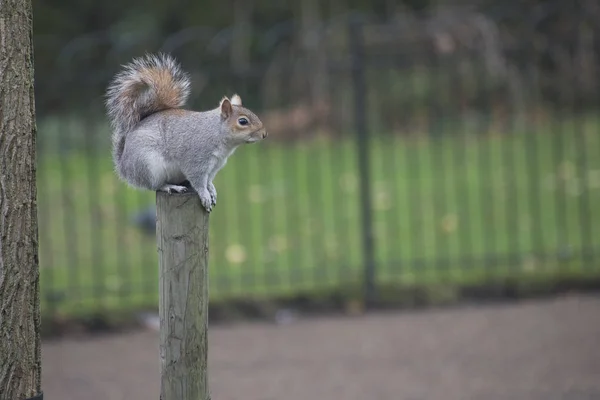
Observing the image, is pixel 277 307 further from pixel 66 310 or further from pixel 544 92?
pixel 544 92

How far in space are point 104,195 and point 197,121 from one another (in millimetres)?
5213

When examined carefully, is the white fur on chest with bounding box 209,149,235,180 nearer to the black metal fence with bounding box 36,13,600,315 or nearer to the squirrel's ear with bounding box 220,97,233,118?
the squirrel's ear with bounding box 220,97,233,118

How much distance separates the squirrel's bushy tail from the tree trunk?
2.38 feet

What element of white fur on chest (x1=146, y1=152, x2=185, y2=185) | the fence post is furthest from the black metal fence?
white fur on chest (x1=146, y1=152, x2=185, y2=185)

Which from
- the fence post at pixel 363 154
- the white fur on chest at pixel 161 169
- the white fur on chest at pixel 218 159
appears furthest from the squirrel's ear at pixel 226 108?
the fence post at pixel 363 154

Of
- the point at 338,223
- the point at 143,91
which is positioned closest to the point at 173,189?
the point at 143,91

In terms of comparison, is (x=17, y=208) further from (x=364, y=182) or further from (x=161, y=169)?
(x=364, y=182)

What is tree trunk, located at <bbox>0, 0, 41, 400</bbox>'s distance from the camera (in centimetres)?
275

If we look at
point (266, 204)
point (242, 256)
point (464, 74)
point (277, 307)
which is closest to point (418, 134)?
point (464, 74)

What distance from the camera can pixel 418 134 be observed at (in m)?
10.3

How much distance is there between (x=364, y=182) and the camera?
617 centimetres

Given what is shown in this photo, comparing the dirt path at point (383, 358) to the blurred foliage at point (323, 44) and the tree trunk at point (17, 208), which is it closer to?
the tree trunk at point (17, 208)

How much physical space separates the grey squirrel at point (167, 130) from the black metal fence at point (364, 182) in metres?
2.41

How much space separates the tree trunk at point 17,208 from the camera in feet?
9.03
